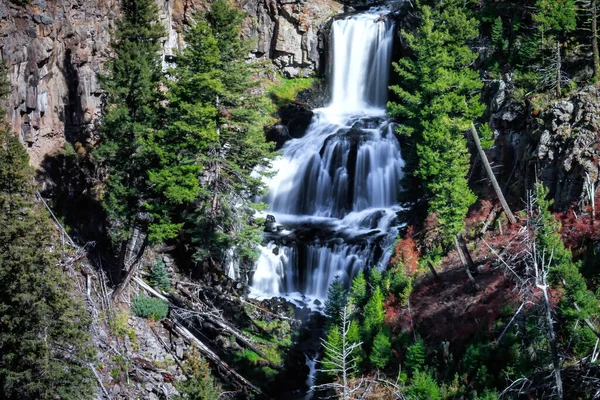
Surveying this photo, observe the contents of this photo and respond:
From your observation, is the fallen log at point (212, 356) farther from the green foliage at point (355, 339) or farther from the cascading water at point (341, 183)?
the cascading water at point (341, 183)

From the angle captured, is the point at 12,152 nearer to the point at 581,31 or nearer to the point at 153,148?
the point at 153,148

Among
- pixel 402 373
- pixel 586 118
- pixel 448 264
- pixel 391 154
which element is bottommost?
pixel 402 373

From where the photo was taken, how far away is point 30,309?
18.6 metres

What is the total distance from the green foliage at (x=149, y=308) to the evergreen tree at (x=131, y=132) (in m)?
3.04

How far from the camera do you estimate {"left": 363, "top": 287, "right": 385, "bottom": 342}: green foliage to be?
2544cm

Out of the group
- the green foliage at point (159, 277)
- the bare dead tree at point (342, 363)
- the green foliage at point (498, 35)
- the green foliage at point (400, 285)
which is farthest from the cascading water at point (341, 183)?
the green foliage at point (498, 35)

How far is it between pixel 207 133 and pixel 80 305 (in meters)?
9.38

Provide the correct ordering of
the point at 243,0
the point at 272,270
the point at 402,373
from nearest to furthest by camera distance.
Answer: the point at 402,373
the point at 272,270
the point at 243,0

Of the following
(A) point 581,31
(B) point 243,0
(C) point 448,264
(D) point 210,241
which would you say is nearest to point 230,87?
(D) point 210,241


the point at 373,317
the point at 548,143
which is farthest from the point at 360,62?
the point at 373,317

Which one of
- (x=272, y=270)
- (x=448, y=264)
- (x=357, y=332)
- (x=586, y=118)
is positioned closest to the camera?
(x=357, y=332)

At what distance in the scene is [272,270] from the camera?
3388 cm

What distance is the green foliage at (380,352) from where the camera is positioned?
78.9 feet

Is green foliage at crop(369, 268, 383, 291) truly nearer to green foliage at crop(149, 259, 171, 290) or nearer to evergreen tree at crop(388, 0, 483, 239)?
evergreen tree at crop(388, 0, 483, 239)
